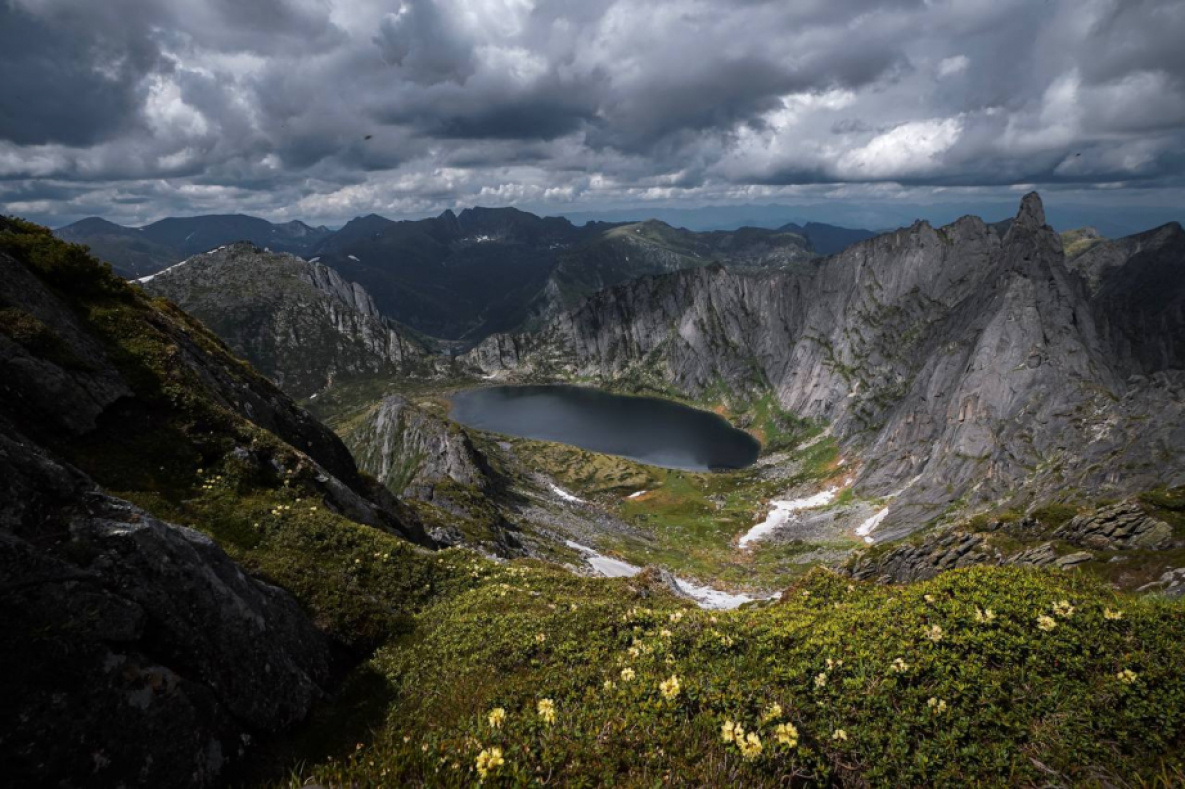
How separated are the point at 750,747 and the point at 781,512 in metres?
153

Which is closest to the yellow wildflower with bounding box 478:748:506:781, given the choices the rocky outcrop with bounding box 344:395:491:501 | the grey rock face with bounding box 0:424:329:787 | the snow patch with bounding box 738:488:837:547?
the grey rock face with bounding box 0:424:329:787

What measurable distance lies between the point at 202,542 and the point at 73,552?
294 centimetres

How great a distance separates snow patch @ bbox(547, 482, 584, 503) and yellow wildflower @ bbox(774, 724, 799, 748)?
140828mm

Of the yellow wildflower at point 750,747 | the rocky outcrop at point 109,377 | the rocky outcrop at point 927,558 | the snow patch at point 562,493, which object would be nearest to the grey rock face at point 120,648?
the yellow wildflower at point 750,747

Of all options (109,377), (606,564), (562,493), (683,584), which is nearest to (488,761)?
(109,377)

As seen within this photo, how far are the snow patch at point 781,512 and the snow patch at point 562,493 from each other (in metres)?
45.5

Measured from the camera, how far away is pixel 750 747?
7.97 meters

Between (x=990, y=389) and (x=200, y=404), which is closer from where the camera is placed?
(x=200, y=404)

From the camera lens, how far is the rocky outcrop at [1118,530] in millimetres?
30047

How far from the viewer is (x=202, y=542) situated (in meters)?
12.0

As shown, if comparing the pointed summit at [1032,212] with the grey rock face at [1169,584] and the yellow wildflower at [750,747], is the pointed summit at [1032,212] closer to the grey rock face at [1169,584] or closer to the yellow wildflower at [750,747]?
the grey rock face at [1169,584]

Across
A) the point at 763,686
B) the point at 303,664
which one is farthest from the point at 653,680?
the point at 303,664

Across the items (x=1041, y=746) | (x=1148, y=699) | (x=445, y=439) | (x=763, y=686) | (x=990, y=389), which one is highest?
(x=1148, y=699)

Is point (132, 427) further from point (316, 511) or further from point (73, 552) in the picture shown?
point (73, 552)
